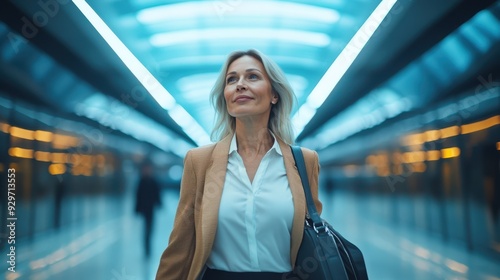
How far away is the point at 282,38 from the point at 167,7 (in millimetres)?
2394

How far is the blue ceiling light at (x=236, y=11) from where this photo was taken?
6.55 metres

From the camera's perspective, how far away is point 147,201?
27.8ft

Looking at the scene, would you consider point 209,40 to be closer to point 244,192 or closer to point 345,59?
point 345,59

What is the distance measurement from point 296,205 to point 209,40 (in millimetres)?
6610

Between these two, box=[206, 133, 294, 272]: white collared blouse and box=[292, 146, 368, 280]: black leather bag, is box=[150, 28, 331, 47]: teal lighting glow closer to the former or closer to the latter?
box=[206, 133, 294, 272]: white collared blouse

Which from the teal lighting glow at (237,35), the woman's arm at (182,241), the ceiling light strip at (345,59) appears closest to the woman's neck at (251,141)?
the woman's arm at (182,241)

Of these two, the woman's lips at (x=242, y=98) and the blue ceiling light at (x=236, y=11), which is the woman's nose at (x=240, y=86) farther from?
the blue ceiling light at (x=236, y=11)

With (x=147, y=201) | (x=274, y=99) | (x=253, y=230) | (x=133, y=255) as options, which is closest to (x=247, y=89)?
(x=274, y=99)

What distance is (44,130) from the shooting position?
569 cm

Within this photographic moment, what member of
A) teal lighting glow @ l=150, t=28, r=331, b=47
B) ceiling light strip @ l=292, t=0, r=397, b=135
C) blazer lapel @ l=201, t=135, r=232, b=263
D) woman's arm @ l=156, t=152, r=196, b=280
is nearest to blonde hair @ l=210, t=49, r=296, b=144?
blazer lapel @ l=201, t=135, r=232, b=263

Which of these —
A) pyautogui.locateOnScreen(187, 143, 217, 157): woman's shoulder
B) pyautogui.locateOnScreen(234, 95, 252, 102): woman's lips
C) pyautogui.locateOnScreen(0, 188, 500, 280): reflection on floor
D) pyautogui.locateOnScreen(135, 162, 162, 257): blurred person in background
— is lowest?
pyautogui.locateOnScreen(0, 188, 500, 280): reflection on floor

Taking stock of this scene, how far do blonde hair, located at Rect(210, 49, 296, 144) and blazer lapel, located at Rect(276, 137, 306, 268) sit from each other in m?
0.19

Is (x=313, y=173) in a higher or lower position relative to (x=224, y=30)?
lower

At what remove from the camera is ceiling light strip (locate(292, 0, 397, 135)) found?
5.86 m
